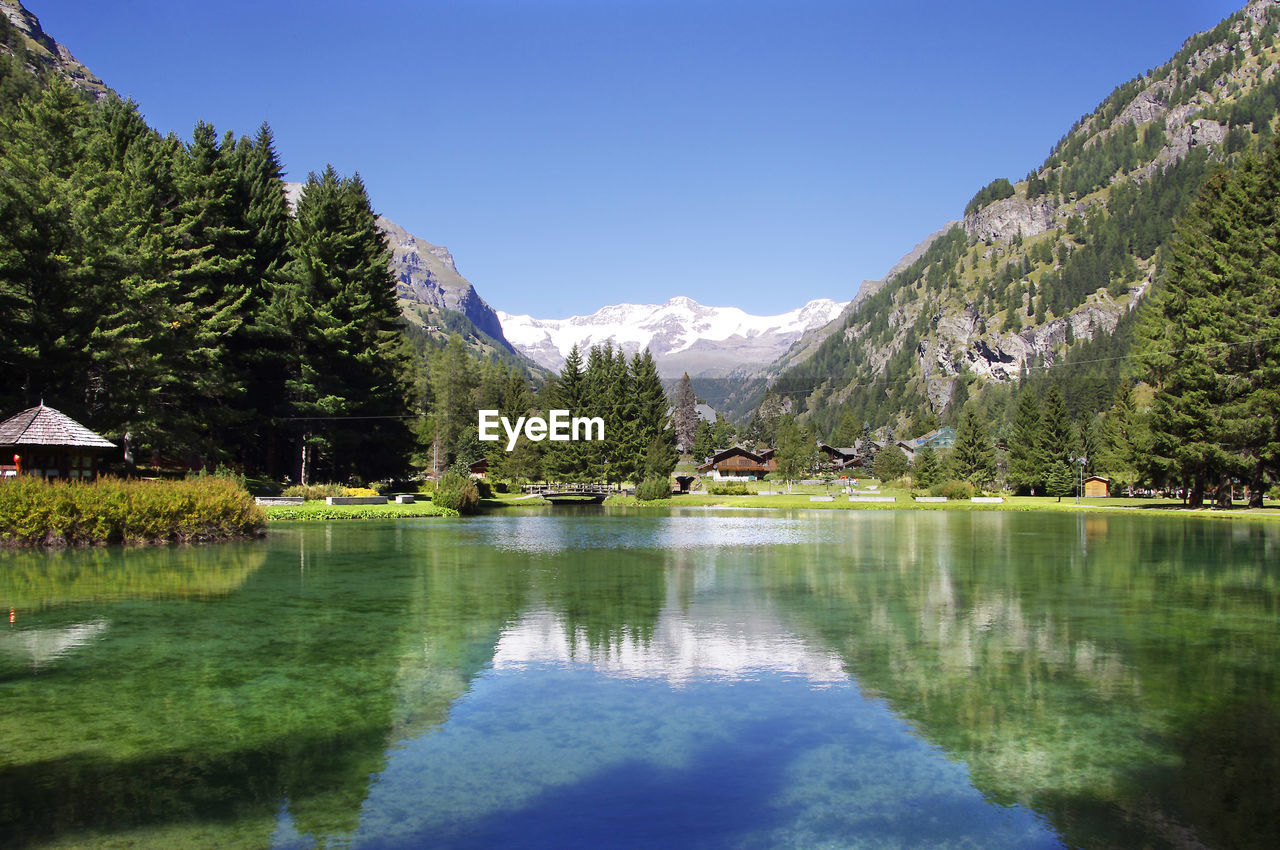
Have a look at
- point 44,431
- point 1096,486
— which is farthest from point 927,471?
point 44,431

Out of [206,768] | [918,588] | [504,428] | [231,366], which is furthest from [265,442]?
[206,768]

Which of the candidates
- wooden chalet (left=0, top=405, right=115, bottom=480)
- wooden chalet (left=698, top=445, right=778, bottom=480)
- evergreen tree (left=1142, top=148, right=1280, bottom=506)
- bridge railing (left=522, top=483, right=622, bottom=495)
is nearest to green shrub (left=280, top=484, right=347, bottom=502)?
wooden chalet (left=0, top=405, right=115, bottom=480)

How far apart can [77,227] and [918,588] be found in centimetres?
3677

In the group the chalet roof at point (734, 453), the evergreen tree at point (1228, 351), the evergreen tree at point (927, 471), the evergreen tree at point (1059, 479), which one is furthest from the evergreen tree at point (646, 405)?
the evergreen tree at point (1228, 351)

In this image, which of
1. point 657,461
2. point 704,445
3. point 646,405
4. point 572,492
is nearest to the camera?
point 657,461

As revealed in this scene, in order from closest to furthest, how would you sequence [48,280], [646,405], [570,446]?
[48,280] → [570,446] → [646,405]

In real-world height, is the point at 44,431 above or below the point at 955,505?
above

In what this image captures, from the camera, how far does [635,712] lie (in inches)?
434

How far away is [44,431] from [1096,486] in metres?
96.3

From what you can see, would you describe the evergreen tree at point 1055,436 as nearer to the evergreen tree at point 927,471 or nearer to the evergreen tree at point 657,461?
the evergreen tree at point 927,471

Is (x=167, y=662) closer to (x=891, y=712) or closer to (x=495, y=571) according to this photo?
(x=891, y=712)

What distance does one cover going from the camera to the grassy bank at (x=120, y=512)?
91.3 ft

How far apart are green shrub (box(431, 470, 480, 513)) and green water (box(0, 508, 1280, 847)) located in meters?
33.8

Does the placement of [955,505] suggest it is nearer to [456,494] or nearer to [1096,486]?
[1096,486]
